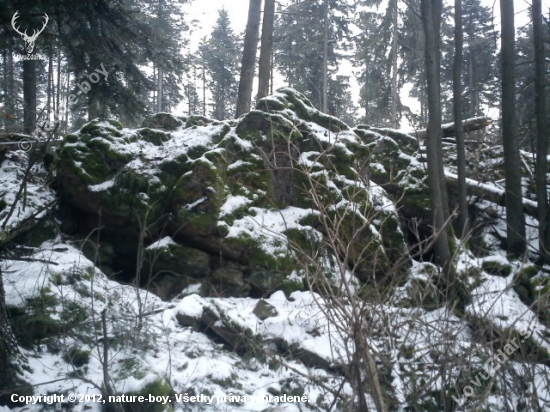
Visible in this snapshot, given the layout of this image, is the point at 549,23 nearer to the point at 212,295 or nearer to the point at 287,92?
the point at 287,92

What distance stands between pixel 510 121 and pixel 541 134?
73 centimetres

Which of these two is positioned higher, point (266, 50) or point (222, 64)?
point (222, 64)

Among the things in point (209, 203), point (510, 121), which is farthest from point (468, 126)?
point (209, 203)

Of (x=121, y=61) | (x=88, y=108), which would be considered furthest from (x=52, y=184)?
(x=121, y=61)

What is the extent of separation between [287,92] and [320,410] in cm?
643

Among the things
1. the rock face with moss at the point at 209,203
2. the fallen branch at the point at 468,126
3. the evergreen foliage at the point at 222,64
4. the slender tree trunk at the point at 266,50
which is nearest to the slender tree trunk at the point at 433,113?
the rock face with moss at the point at 209,203

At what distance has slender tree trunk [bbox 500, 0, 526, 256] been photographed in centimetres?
864

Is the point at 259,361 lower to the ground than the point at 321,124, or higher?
lower

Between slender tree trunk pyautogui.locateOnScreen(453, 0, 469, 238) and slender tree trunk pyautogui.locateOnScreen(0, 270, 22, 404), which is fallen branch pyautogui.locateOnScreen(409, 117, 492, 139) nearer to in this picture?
slender tree trunk pyautogui.locateOnScreen(453, 0, 469, 238)

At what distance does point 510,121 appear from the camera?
8867 millimetres

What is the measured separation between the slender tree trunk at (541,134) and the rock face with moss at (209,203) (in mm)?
2953

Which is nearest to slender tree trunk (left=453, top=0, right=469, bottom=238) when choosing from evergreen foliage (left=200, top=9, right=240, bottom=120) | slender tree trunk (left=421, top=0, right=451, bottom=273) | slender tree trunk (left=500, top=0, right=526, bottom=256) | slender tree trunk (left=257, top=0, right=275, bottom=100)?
slender tree trunk (left=421, top=0, right=451, bottom=273)

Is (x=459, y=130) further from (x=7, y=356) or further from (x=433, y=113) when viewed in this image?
(x=7, y=356)

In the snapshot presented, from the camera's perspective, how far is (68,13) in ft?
17.7
